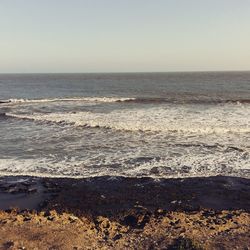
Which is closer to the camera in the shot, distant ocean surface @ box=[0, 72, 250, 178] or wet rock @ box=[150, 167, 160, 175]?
wet rock @ box=[150, 167, 160, 175]

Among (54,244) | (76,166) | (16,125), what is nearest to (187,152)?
(76,166)

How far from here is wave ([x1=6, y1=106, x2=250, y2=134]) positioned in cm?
2658

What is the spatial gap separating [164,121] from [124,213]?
19226 mm

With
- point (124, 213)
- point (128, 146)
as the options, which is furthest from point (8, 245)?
point (128, 146)

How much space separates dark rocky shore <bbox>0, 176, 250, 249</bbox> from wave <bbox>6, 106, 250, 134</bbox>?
11550 millimetres

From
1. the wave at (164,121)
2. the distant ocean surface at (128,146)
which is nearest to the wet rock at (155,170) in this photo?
the distant ocean surface at (128,146)

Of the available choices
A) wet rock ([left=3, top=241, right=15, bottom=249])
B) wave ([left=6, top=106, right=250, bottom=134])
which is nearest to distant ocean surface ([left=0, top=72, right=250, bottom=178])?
wave ([left=6, top=106, right=250, bottom=134])

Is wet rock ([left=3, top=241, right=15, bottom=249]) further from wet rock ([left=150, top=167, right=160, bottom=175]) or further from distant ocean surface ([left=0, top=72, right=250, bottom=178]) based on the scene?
wet rock ([left=150, top=167, right=160, bottom=175])

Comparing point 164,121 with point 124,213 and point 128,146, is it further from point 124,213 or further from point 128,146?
point 124,213

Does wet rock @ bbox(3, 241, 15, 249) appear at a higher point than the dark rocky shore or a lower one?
higher

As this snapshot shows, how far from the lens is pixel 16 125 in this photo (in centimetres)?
3023

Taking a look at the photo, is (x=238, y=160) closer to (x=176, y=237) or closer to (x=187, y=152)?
(x=187, y=152)

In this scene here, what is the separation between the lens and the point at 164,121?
30.6m

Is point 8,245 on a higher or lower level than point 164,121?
higher
